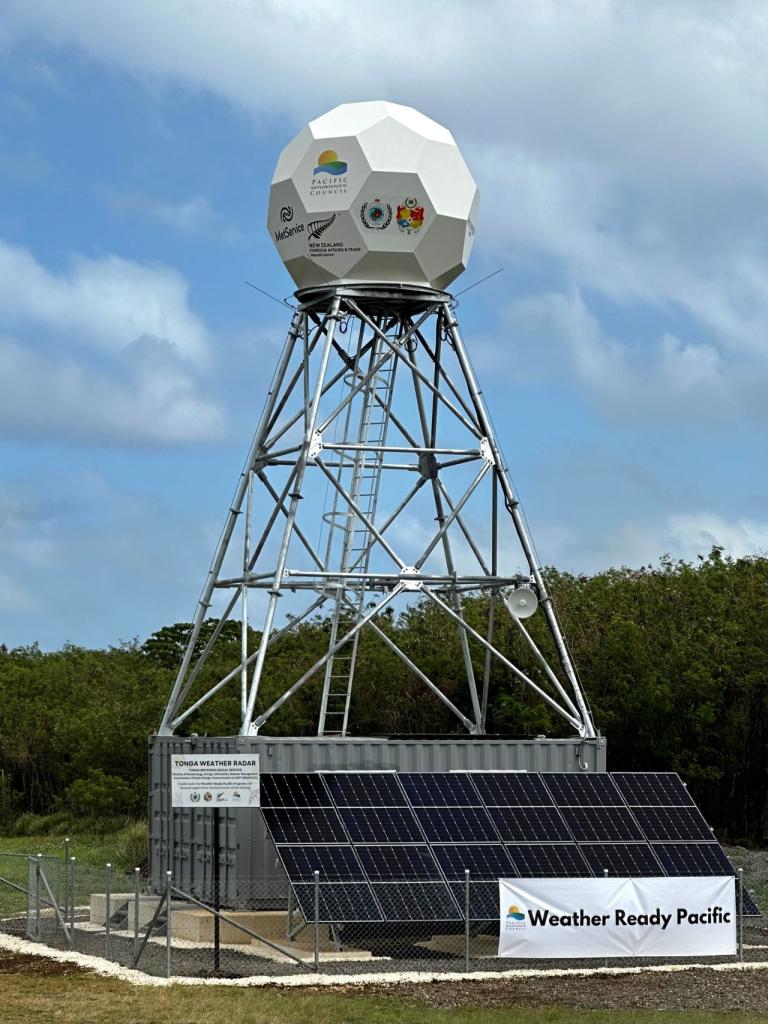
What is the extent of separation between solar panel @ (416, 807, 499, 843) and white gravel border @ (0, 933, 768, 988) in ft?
10.3

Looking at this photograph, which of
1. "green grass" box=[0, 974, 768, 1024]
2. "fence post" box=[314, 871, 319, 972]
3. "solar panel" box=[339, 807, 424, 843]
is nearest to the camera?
"green grass" box=[0, 974, 768, 1024]

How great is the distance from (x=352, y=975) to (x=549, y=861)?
480cm

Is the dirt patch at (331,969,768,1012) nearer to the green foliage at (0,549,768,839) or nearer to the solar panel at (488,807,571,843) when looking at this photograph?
the solar panel at (488,807,571,843)

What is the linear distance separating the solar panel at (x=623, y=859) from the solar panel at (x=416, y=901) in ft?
10.4

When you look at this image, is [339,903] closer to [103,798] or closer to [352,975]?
[352,975]

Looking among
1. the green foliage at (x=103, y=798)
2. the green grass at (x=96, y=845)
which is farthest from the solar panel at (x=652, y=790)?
the green foliage at (x=103, y=798)

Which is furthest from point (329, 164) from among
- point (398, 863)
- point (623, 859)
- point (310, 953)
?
point (310, 953)

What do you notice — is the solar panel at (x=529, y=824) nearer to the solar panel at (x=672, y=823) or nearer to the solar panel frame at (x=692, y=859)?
the solar panel at (x=672, y=823)

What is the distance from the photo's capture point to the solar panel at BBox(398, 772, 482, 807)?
31156mm

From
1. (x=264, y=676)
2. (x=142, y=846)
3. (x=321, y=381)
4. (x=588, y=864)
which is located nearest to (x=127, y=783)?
(x=264, y=676)

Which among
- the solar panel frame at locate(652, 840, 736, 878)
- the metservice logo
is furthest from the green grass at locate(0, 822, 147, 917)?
the metservice logo

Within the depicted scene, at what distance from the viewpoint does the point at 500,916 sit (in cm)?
2738

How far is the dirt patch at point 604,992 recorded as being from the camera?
2470cm

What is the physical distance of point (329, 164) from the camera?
36219 millimetres
